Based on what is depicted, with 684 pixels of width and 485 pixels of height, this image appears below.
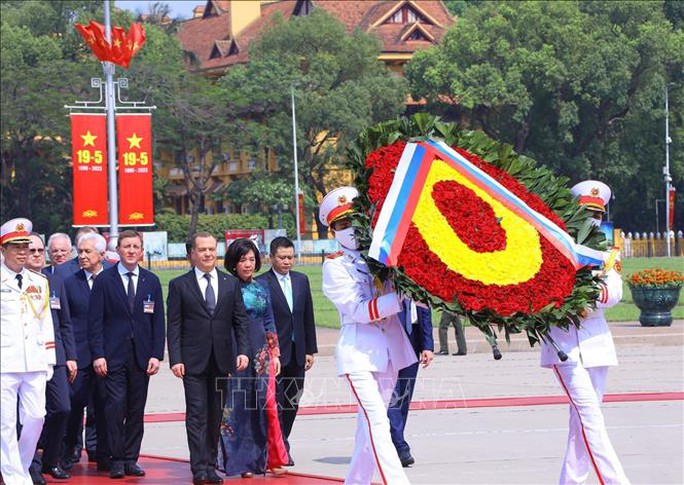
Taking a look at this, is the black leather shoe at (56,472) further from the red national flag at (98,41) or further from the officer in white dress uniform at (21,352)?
the red national flag at (98,41)

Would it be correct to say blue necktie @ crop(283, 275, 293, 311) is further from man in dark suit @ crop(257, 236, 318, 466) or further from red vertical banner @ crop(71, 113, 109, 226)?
red vertical banner @ crop(71, 113, 109, 226)

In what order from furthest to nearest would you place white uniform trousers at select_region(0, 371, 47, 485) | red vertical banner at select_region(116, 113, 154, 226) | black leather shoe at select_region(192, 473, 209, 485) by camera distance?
1. red vertical banner at select_region(116, 113, 154, 226)
2. black leather shoe at select_region(192, 473, 209, 485)
3. white uniform trousers at select_region(0, 371, 47, 485)

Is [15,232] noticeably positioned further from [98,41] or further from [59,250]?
[98,41]

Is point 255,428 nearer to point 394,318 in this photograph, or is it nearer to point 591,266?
point 394,318

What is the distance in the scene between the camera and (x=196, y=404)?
9.82 m

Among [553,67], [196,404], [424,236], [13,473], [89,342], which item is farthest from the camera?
[553,67]

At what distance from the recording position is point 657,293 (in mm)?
24359

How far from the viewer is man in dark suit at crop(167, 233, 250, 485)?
9766 millimetres

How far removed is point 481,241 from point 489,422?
5348mm

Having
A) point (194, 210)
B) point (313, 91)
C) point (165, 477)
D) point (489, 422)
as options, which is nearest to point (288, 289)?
point (165, 477)

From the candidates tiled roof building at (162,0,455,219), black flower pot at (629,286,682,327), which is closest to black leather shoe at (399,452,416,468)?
black flower pot at (629,286,682,327)

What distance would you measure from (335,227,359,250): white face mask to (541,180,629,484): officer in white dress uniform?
1223 mm

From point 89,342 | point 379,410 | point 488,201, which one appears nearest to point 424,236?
point 488,201

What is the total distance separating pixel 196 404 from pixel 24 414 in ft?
4.47
